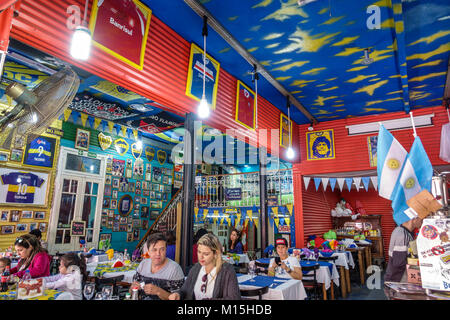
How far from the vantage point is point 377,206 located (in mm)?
13266

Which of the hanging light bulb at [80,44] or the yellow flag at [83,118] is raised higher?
the yellow flag at [83,118]

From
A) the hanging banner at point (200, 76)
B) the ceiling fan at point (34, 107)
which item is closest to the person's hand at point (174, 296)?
the ceiling fan at point (34, 107)

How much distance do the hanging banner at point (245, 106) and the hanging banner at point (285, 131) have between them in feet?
5.70

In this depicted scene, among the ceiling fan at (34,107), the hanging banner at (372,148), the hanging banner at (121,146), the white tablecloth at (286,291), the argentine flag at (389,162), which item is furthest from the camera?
the hanging banner at (121,146)

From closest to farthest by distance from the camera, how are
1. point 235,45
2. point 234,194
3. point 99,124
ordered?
point 235,45
point 99,124
point 234,194

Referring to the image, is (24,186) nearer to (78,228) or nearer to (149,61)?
(78,228)

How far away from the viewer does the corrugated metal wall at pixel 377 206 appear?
12750 mm

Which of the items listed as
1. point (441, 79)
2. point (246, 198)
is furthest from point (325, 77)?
point (246, 198)

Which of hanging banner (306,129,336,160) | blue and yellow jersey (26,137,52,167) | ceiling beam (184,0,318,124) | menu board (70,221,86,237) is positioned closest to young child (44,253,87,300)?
ceiling beam (184,0,318,124)

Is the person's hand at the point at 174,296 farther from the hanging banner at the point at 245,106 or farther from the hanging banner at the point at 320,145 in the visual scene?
the hanging banner at the point at 320,145

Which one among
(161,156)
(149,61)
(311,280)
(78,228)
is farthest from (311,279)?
(161,156)

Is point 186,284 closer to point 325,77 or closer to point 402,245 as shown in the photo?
point 402,245

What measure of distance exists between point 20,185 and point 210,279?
716 cm

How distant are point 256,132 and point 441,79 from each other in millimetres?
4767
